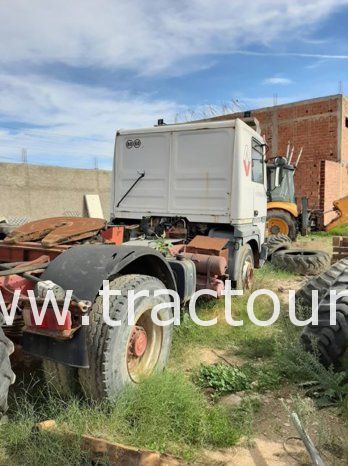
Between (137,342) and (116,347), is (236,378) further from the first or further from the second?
(116,347)

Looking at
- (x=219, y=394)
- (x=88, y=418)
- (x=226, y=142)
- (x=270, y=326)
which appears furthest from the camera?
(x=226, y=142)

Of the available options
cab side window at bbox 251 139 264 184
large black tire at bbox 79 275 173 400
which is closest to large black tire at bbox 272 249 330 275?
cab side window at bbox 251 139 264 184

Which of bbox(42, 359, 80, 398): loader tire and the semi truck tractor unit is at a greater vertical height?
the semi truck tractor unit

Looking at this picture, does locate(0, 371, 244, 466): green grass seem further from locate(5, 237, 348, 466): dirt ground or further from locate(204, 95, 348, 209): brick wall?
locate(204, 95, 348, 209): brick wall

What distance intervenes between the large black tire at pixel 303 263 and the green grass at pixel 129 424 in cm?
546

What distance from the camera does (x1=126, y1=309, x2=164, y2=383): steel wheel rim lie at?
315cm

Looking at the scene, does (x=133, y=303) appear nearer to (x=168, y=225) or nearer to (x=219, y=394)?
(x=219, y=394)

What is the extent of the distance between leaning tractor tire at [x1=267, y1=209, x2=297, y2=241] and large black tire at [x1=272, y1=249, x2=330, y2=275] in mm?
3740

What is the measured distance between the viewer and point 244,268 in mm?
6137

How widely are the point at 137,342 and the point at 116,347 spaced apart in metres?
0.32

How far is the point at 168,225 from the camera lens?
6074mm

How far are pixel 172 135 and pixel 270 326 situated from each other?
9.07ft

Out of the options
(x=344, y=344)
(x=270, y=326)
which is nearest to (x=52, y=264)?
(x=344, y=344)

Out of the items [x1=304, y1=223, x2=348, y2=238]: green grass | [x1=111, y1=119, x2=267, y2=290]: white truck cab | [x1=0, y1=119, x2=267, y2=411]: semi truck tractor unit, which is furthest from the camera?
[x1=304, y1=223, x2=348, y2=238]: green grass
